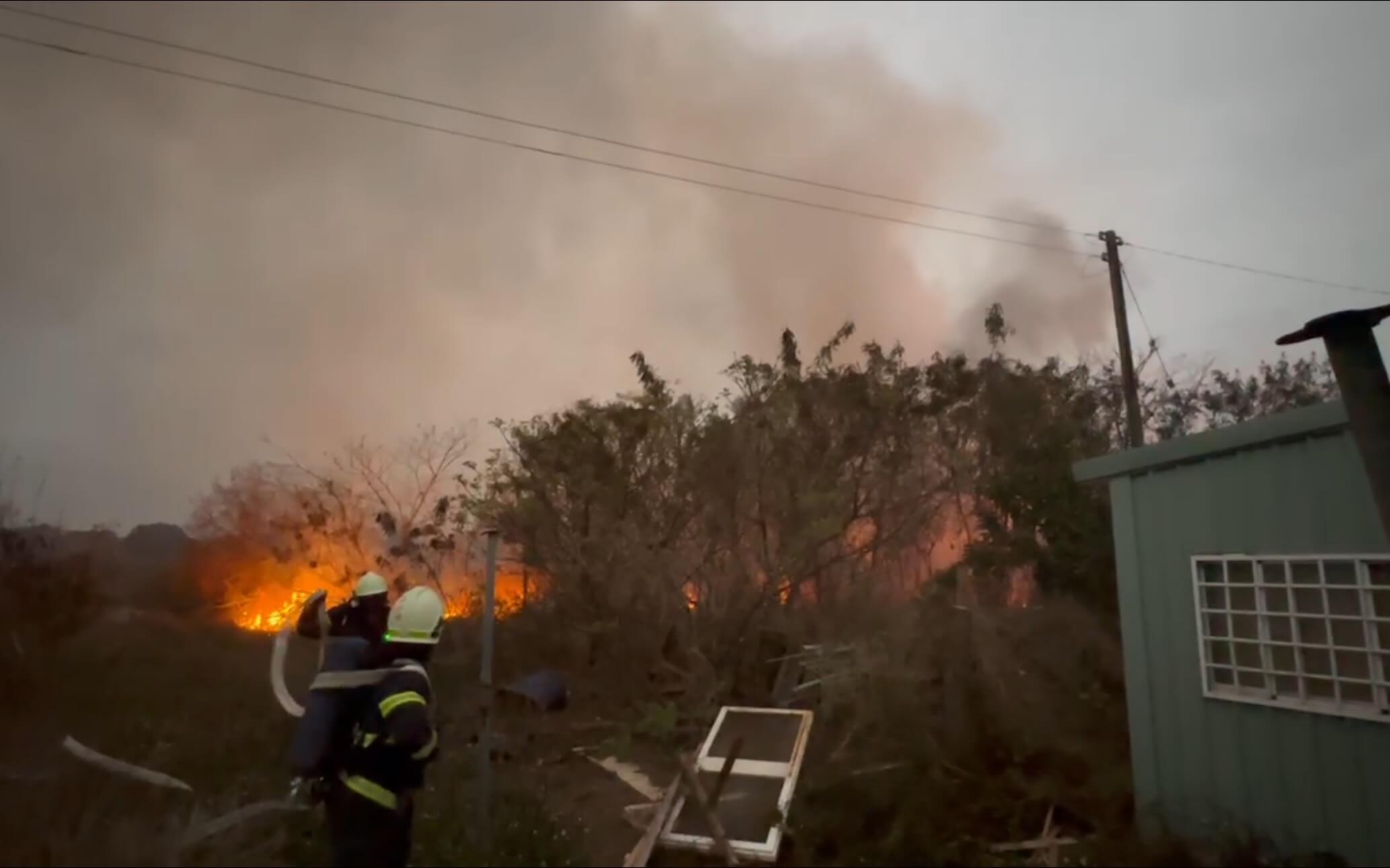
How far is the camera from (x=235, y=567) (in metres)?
9.49

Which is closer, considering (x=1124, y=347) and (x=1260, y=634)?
(x=1260, y=634)

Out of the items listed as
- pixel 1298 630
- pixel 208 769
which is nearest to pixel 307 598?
pixel 208 769

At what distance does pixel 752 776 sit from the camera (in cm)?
743

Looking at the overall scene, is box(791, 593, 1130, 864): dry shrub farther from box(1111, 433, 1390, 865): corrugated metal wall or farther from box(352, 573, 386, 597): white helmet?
box(352, 573, 386, 597): white helmet

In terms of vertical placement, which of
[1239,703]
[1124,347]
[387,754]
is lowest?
[387,754]

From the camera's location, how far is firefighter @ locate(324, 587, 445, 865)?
13.1ft

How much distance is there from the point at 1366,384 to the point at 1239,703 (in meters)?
2.31

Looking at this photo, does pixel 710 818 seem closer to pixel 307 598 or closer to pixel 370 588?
pixel 370 588

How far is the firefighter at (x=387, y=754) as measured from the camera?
13.1 ft

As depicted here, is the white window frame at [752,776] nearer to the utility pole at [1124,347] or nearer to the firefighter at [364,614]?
the firefighter at [364,614]

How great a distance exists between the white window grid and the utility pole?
754 cm

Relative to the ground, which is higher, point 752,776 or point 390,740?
point 390,740

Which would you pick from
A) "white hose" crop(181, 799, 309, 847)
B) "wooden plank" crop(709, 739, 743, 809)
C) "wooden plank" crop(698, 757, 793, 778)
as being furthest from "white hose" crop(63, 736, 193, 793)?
"wooden plank" crop(698, 757, 793, 778)

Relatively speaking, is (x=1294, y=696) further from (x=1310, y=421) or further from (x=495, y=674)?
(x=495, y=674)
